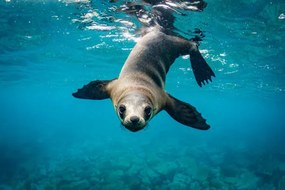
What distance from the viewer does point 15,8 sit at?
13250mm

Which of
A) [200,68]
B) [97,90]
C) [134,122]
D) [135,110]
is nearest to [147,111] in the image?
[135,110]

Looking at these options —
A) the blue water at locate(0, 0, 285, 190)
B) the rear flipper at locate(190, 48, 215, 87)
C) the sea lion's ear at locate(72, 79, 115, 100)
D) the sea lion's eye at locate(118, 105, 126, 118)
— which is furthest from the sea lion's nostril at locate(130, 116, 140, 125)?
the blue water at locate(0, 0, 285, 190)

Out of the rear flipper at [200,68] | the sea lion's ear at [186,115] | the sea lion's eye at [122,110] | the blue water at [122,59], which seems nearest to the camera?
the sea lion's eye at [122,110]

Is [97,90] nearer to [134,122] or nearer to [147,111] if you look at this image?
[147,111]

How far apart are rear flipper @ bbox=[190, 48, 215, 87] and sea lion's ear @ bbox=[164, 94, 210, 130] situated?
1.64 meters

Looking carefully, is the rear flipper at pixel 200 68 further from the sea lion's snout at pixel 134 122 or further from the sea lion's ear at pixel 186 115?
the sea lion's snout at pixel 134 122

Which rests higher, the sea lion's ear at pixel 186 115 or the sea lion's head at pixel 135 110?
the sea lion's head at pixel 135 110

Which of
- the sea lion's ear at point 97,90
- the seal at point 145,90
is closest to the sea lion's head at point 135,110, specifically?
the seal at point 145,90

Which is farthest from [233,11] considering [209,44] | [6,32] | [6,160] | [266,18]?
[6,160]

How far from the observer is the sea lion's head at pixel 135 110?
292 cm

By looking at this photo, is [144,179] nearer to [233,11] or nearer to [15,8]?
[233,11]

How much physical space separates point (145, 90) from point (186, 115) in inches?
30.8

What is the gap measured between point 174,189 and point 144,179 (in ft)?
6.47

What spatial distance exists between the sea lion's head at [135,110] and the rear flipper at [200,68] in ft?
8.18
